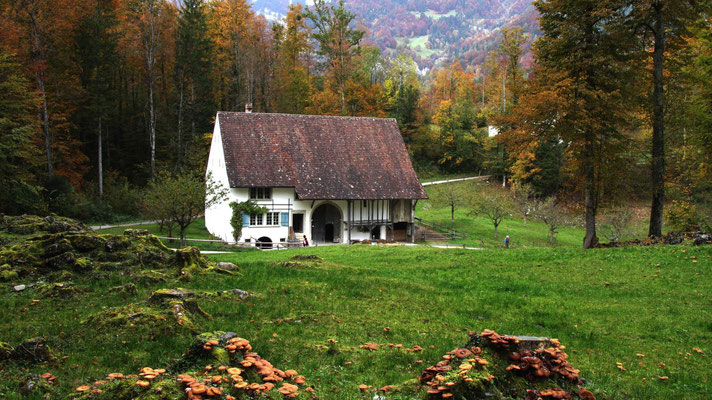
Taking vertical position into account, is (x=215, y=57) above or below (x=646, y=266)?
above

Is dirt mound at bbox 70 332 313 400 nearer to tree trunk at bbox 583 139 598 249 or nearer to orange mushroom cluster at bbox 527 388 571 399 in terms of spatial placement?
orange mushroom cluster at bbox 527 388 571 399

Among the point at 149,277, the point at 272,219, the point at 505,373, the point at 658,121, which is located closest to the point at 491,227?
the point at 272,219

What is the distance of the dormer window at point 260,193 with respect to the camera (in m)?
38.3

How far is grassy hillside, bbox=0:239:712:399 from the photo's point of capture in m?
8.34

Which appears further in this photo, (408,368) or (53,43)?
(53,43)

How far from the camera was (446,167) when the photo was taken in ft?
239

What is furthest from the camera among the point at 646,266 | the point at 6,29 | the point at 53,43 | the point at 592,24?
the point at 53,43

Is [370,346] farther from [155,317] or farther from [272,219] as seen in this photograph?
[272,219]

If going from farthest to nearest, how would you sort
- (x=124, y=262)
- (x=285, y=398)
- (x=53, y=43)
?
(x=53, y=43) → (x=124, y=262) → (x=285, y=398)

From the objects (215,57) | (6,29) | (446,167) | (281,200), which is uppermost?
(215,57)

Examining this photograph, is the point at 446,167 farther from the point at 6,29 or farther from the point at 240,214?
the point at 6,29

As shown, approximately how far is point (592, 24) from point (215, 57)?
42901 millimetres

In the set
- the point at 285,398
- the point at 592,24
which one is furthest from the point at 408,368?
the point at 592,24

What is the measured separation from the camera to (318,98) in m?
56.5
